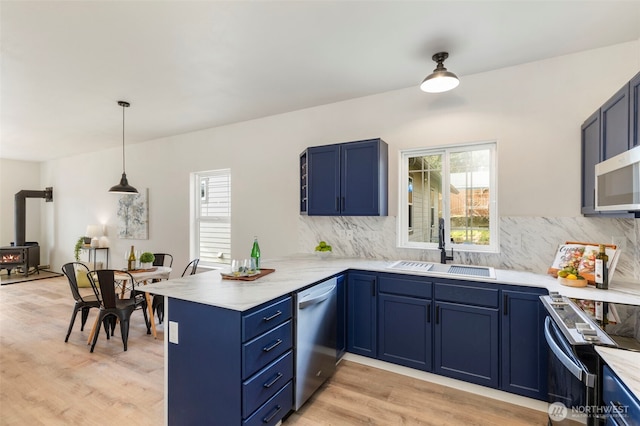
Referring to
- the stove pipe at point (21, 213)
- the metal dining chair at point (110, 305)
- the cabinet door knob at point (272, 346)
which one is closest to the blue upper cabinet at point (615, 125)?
the cabinet door knob at point (272, 346)

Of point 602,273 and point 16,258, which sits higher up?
point 602,273

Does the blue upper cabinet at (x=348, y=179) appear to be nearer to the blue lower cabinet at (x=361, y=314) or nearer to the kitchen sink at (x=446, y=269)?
the kitchen sink at (x=446, y=269)

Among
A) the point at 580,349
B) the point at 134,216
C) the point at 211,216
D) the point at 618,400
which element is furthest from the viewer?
the point at 134,216

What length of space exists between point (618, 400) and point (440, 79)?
213 centimetres

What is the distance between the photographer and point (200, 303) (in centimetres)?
169

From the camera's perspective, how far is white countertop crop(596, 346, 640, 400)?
964 mm

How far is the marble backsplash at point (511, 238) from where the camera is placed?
89.7 inches

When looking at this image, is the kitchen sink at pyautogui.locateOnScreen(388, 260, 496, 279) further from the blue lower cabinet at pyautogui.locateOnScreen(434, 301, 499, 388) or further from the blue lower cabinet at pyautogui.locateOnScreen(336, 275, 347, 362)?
the blue lower cabinet at pyautogui.locateOnScreen(336, 275, 347, 362)

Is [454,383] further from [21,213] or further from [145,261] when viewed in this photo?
[21,213]

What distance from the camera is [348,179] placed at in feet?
10.4

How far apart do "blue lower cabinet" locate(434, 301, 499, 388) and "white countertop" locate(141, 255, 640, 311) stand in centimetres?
28

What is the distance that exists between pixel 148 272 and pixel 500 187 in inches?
155

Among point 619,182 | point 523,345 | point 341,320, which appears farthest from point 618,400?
point 341,320

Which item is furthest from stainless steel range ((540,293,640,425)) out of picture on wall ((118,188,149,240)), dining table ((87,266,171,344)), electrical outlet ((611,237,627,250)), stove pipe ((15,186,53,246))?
stove pipe ((15,186,53,246))
